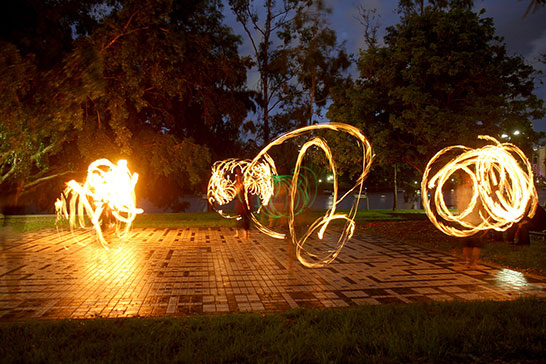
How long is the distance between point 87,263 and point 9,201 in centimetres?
1862

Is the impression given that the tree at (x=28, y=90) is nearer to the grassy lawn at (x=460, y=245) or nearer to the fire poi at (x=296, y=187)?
the fire poi at (x=296, y=187)

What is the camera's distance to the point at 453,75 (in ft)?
44.0

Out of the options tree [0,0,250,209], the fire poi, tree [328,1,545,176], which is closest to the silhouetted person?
the fire poi

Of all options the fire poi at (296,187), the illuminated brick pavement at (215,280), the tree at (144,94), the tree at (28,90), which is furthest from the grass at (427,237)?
the tree at (28,90)

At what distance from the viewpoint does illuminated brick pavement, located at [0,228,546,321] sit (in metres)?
5.89

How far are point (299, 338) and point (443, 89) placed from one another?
39.2ft

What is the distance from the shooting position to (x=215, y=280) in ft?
24.2

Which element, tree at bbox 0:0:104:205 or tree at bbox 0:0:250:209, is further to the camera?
tree at bbox 0:0:250:209

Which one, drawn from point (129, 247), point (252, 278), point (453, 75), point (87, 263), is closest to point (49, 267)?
point (87, 263)

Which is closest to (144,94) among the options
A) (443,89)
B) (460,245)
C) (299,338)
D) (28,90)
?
(28,90)

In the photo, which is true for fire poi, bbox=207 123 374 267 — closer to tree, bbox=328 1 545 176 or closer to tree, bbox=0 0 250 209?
tree, bbox=328 1 545 176

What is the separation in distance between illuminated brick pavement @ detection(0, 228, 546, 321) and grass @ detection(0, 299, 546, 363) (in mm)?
758

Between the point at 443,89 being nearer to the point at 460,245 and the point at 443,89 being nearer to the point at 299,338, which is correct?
the point at 460,245

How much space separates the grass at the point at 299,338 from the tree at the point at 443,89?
9.31m
